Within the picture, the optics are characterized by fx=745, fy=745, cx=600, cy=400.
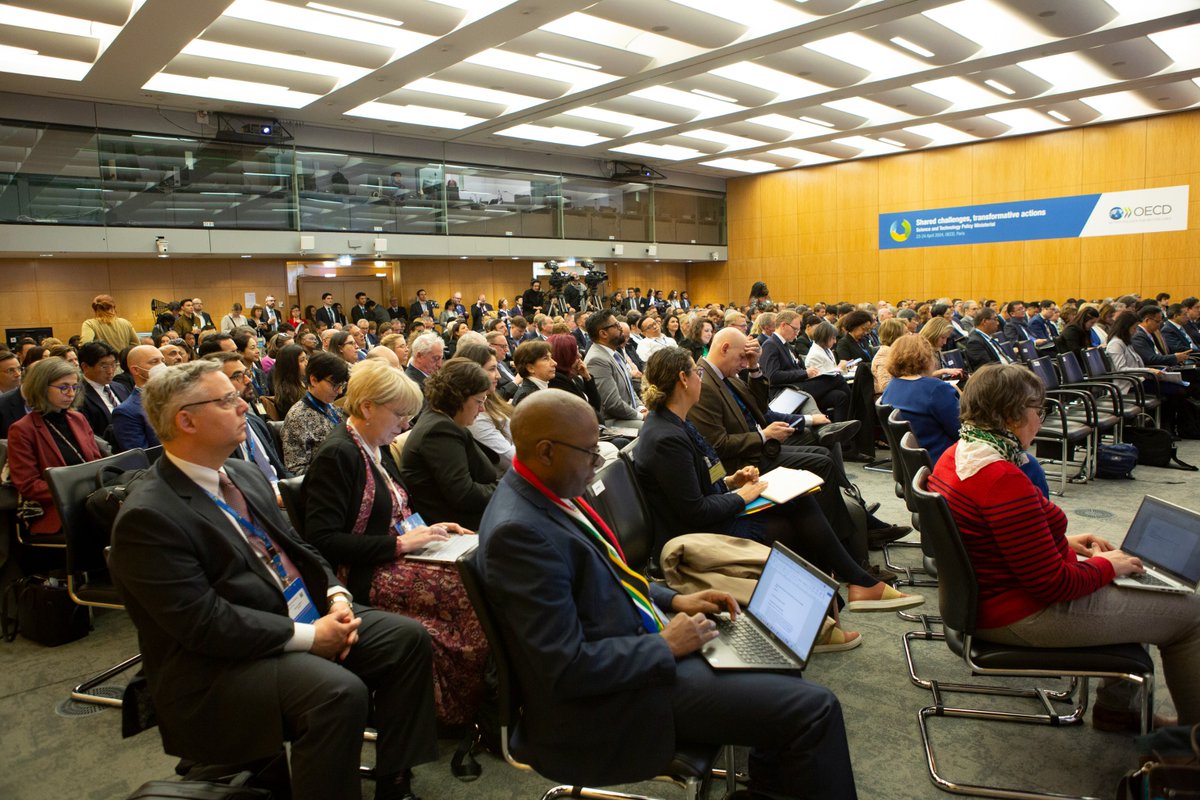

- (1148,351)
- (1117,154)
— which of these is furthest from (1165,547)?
(1117,154)

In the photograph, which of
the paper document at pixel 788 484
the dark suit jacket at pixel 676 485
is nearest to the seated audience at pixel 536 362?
the dark suit jacket at pixel 676 485

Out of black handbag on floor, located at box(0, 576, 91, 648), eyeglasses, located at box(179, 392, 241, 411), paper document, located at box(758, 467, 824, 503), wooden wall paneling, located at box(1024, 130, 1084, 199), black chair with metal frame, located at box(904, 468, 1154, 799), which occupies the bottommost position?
black handbag on floor, located at box(0, 576, 91, 648)

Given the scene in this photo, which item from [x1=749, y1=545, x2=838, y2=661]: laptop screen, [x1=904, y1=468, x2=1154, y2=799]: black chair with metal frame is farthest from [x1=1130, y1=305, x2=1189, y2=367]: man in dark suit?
[x1=749, y1=545, x2=838, y2=661]: laptop screen

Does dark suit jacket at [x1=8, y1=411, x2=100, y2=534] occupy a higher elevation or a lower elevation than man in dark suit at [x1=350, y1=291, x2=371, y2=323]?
lower

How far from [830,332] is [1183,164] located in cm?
1312

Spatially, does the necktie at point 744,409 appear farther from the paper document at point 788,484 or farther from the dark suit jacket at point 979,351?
the dark suit jacket at point 979,351

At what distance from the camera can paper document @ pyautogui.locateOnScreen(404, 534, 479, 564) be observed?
244cm

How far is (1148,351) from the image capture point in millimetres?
7805

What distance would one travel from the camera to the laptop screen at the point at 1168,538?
2.28 m

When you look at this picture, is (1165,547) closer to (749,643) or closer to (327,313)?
(749,643)

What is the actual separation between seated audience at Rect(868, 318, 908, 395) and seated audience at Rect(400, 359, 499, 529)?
374 cm

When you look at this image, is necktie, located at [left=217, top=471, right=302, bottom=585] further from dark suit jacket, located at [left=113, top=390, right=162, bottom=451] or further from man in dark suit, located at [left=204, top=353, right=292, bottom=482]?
dark suit jacket, located at [left=113, top=390, right=162, bottom=451]

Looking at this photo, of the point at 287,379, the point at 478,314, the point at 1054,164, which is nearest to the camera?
the point at 287,379

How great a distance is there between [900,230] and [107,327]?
55.5ft
